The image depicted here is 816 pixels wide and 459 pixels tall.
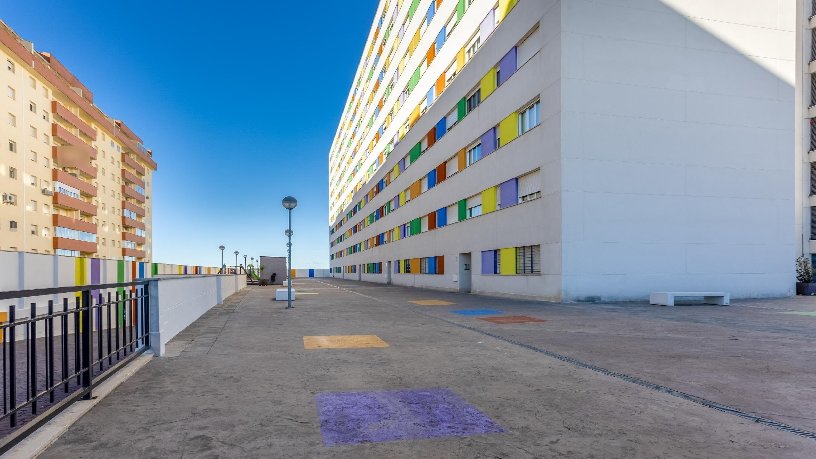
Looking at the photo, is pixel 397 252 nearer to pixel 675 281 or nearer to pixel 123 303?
pixel 675 281

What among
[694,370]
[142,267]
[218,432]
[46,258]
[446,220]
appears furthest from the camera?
[446,220]

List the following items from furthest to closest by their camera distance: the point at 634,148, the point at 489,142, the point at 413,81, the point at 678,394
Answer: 1. the point at 413,81
2. the point at 489,142
3. the point at 634,148
4. the point at 678,394

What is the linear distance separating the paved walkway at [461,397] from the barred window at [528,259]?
934cm

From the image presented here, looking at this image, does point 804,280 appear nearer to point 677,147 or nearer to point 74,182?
point 677,147

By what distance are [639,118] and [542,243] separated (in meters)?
5.89

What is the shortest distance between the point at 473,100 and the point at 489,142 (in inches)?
136

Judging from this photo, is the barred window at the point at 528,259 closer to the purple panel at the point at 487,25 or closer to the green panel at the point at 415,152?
the purple panel at the point at 487,25

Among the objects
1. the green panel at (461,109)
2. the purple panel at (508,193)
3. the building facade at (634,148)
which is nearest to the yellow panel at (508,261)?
the building facade at (634,148)

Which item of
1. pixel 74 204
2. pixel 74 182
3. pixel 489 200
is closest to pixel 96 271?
pixel 489 200

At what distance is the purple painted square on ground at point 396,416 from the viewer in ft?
11.6

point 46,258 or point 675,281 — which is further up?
point 46,258

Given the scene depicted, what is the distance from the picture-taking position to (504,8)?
21531 millimetres

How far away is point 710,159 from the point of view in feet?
59.8

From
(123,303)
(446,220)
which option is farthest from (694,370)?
(446,220)
